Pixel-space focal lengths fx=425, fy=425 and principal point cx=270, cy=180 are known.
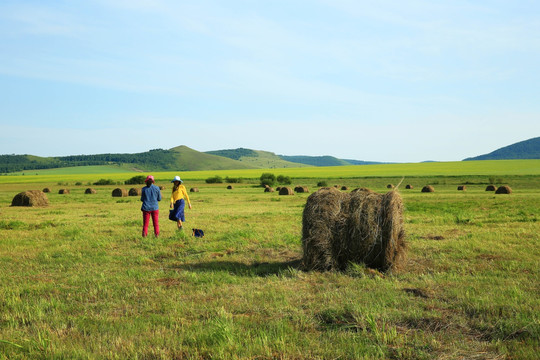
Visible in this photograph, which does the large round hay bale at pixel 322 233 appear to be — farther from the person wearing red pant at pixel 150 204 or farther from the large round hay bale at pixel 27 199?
the large round hay bale at pixel 27 199

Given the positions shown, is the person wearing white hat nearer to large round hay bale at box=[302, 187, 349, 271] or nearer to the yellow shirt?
the yellow shirt

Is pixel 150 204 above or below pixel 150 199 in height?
below

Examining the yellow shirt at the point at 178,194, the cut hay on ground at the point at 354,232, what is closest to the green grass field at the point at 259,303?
the cut hay on ground at the point at 354,232

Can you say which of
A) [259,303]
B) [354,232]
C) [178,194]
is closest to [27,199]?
[178,194]

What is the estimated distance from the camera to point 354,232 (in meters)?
9.69

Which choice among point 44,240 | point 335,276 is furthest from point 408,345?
point 44,240

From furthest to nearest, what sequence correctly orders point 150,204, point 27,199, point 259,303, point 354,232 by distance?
point 27,199, point 150,204, point 354,232, point 259,303

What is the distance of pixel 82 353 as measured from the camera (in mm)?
5211

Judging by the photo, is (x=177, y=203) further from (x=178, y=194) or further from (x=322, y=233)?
(x=322, y=233)

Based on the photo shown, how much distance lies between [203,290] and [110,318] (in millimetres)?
2000

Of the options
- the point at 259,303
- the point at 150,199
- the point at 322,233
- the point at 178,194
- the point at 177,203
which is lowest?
the point at 259,303

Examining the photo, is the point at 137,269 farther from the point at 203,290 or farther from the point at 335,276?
the point at 335,276

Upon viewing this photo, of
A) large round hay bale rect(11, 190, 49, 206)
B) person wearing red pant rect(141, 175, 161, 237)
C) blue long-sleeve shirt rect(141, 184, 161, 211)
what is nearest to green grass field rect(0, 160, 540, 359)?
person wearing red pant rect(141, 175, 161, 237)

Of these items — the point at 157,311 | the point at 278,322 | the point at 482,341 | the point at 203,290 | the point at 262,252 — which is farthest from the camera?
the point at 262,252
